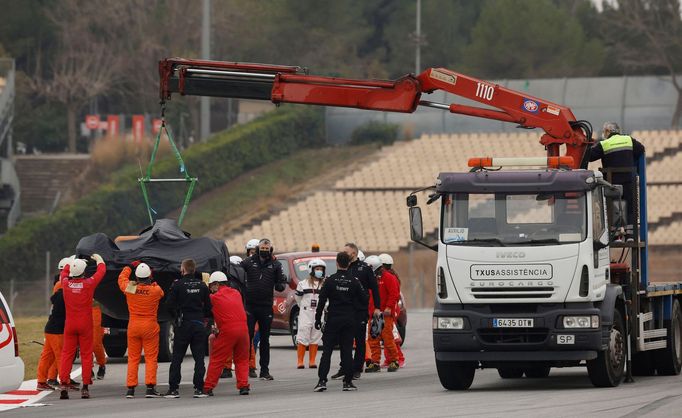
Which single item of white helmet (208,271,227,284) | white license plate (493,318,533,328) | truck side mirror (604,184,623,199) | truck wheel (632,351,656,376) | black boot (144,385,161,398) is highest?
truck side mirror (604,184,623,199)

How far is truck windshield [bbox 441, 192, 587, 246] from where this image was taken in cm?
1789

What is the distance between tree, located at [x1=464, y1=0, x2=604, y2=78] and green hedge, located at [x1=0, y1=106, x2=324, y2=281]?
13.9 meters

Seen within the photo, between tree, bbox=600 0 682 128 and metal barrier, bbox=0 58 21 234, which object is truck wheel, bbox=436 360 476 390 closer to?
metal barrier, bbox=0 58 21 234

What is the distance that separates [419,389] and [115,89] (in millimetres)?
62928

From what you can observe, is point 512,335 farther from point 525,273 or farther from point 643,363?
point 643,363

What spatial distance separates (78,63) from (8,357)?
64.6 meters

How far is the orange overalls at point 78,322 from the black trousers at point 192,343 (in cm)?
109

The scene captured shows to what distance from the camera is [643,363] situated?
20641 mm

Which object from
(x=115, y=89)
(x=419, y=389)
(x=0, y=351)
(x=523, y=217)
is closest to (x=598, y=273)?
(x=523, y=217)

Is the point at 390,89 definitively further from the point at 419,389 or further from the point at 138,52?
the point at 138,52

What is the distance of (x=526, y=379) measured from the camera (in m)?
20.5

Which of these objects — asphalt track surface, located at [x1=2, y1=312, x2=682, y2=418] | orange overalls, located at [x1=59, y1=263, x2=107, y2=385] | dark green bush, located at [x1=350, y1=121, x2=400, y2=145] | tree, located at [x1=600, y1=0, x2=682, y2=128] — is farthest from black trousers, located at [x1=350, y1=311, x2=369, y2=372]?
tree, located at [x1=600, y1=0, x2=682, y2=128]

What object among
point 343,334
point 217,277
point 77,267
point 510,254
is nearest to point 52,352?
point 77,267

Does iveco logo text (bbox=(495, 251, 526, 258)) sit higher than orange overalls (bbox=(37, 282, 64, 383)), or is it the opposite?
iveco logo text (bbox=(495, 251, 526, 258))
